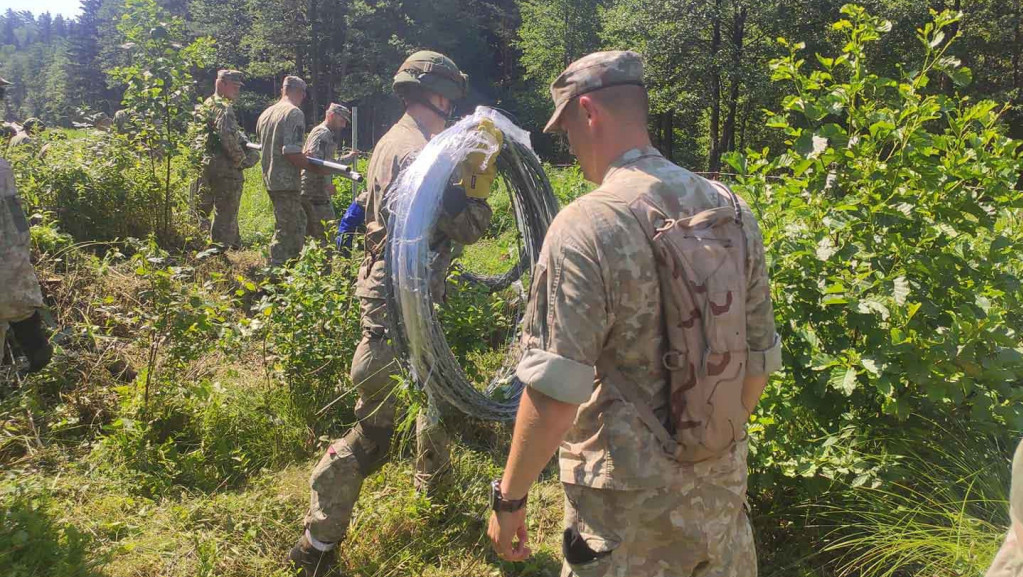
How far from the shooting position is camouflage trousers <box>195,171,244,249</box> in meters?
7.47

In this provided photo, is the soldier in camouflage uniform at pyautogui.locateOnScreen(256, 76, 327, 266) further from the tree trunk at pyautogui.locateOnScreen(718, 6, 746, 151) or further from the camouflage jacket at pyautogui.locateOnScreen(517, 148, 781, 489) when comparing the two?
the tree trunk at pyautogui.locateOnScreen(718, 6, 746, 151)

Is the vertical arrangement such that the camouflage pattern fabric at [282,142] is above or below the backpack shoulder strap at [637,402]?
above

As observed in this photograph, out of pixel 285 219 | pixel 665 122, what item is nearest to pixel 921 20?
pixel 665 122

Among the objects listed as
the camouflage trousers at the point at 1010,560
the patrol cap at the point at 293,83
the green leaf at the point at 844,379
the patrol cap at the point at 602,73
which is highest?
the patrol cap at the point at 293,83

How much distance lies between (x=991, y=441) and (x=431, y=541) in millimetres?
2485

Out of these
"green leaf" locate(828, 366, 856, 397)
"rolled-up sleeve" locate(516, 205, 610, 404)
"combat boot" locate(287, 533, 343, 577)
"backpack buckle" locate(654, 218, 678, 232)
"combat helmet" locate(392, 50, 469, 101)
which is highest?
"combat helmet" locate(392, 50, 469, 101)

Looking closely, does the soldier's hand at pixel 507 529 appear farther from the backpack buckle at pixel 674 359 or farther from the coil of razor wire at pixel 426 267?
the coil of razor wire at pixel 426 267

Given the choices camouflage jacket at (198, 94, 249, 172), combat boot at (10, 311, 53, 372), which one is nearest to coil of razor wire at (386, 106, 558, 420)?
combat boot at (10, 311, 53, 372)

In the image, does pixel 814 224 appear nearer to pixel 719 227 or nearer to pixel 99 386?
pixel 719 227

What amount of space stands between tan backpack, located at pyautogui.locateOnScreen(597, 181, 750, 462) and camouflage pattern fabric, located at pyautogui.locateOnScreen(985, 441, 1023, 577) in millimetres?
644

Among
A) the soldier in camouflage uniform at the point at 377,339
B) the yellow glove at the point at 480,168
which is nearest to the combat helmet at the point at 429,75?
the soldier in camouflage uniform at the point at 377,339

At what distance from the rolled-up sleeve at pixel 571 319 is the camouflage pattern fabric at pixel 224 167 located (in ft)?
21.2

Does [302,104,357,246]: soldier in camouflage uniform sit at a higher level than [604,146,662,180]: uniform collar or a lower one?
lower

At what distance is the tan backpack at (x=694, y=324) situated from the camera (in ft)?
5.54
